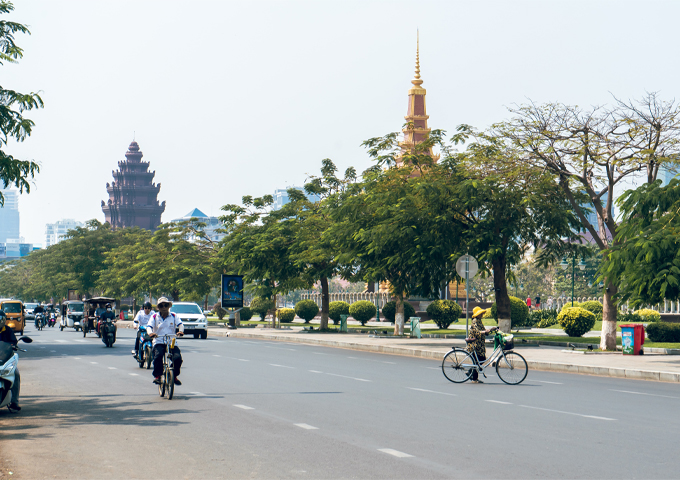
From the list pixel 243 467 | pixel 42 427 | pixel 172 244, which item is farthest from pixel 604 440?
pixel 172 244

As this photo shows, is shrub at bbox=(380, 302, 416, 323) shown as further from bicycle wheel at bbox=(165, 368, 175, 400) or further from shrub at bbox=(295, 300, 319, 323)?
bicycle wheel at bbox=(165, 368, 175, 400)

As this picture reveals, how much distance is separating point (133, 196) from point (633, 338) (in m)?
153

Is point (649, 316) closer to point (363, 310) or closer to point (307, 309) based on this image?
point (363, 310)

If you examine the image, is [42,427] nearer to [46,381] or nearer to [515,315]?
[46,381]

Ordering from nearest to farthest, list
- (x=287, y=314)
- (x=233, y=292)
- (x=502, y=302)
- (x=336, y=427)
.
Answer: (x=336, y=427) < (x=502, y=302) < (x=233, y=292) < (x=287, y=314)

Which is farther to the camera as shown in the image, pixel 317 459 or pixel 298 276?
pixel 298 276

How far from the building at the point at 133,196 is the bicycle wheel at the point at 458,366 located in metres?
154

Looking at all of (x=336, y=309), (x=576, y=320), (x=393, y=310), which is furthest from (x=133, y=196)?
(x=576, y=320)

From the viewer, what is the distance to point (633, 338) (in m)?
24.7

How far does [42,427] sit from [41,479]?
128 inches

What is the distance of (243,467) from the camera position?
7.91 meters

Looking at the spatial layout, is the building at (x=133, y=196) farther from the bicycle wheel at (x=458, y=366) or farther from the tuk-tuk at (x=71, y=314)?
the bicycle wheel at (x=458, y=366)

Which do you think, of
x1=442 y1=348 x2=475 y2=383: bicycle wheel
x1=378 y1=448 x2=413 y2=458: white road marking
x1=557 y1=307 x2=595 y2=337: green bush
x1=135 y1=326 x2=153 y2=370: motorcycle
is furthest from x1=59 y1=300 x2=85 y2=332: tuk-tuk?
x1=378 y1=448 x2=413 y2=458: white road marking

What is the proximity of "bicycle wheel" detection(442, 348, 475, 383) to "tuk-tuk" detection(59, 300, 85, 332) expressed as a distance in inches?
1573
